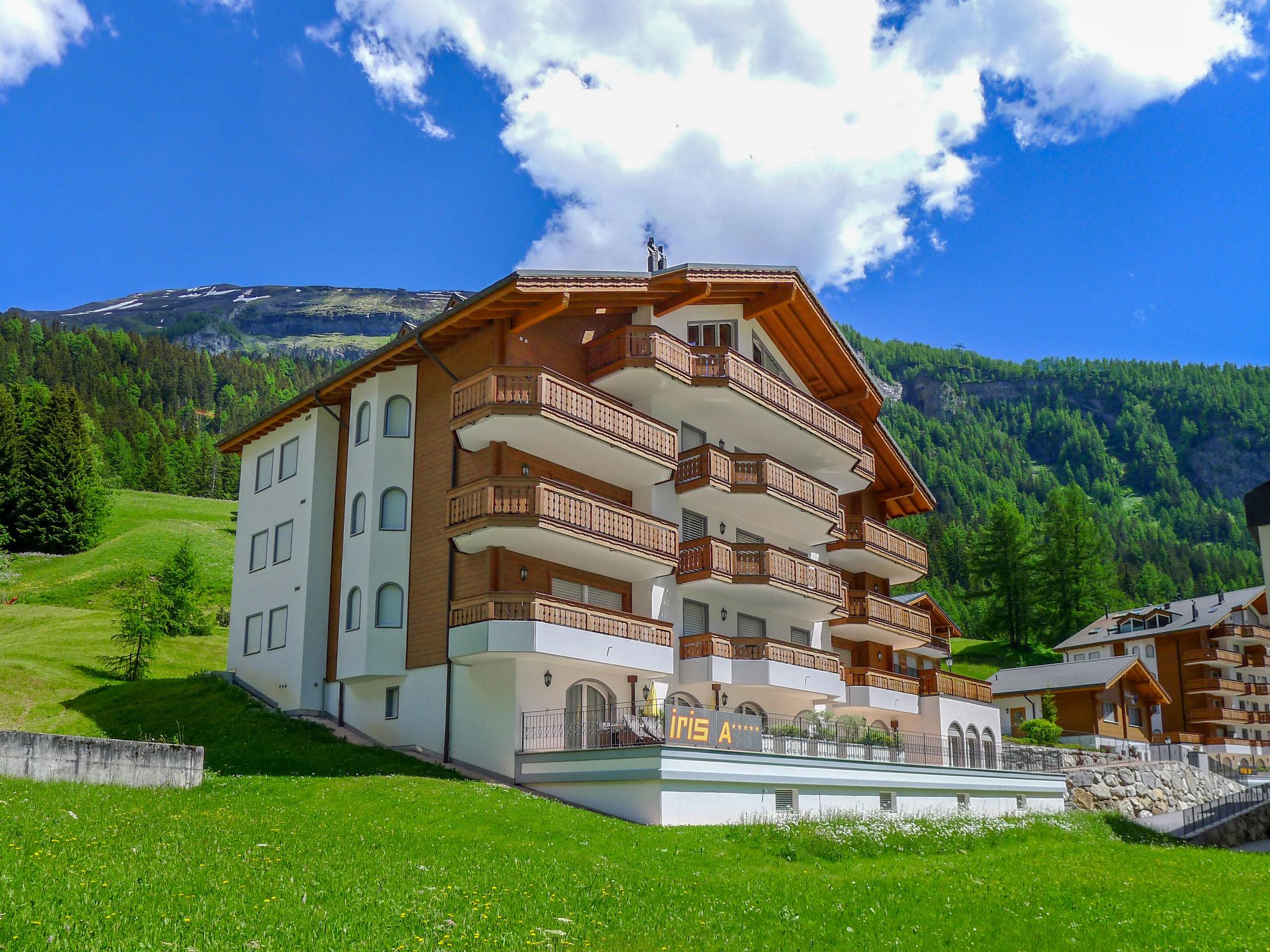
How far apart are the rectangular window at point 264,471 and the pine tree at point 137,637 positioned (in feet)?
30.4

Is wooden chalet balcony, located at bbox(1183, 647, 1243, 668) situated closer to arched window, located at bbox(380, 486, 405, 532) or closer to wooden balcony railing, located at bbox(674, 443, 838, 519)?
wooden balcony railing, located at bbox(674, 443, 838, 519)

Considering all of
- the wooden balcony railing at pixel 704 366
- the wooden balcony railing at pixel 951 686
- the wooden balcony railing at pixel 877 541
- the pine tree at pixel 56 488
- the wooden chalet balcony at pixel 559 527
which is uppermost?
the pine tree at pixel 56 488

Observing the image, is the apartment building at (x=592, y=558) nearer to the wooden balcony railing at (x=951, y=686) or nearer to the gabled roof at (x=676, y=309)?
the gabled roof at (x=676, y=309)

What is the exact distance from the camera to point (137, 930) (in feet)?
33.0

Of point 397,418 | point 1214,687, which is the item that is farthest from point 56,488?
point 1214,687

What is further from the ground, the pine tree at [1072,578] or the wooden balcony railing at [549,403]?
the pine tree at [1072,578]

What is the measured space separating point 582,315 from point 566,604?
32.1 feet

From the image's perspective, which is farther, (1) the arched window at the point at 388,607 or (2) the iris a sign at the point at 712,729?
(1) the arched window at the point at 388,607

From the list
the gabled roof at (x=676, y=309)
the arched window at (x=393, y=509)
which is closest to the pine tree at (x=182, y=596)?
the gabled roof at (x=676, y=309)

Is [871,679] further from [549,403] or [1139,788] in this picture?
[549,403]

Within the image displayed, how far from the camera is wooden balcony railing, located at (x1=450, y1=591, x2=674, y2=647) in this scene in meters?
27.1

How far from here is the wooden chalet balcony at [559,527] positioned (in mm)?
27375

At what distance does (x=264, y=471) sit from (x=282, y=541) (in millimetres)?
3988

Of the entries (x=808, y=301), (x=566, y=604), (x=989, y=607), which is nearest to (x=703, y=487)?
(x=566, y=604)
